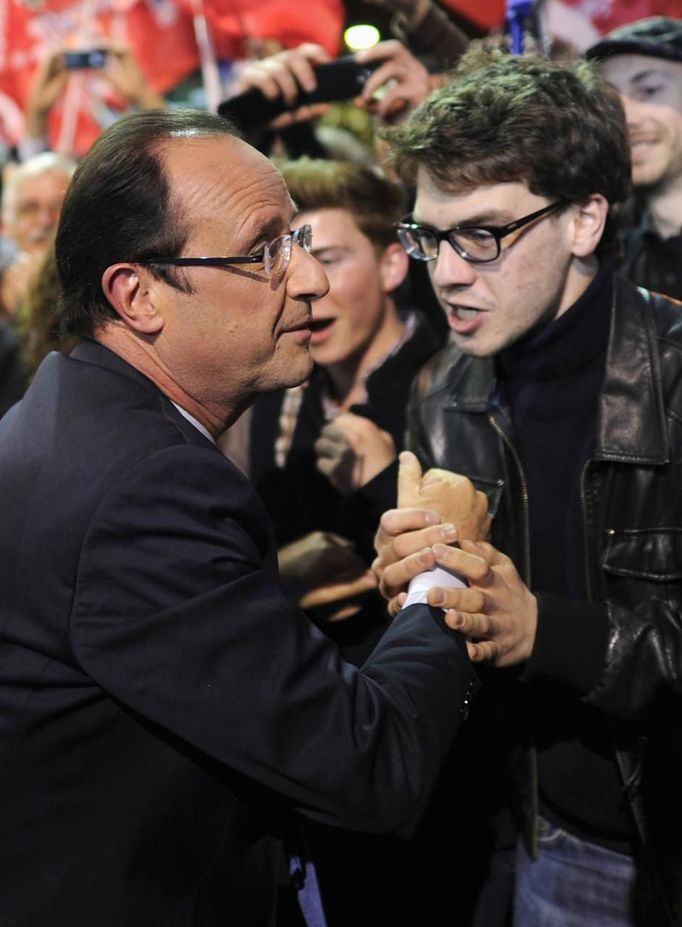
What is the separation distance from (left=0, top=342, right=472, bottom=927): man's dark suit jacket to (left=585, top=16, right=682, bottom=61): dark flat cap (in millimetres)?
2510

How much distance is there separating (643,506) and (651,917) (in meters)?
0.89

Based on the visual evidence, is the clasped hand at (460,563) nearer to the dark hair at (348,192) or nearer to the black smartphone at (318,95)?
the dark hair at (348,192)

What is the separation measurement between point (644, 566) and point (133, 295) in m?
1.19

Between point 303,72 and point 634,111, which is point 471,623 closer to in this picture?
point 303,72

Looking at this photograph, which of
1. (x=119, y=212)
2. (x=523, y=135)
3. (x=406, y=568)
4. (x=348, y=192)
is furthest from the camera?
(x=348, y=192)

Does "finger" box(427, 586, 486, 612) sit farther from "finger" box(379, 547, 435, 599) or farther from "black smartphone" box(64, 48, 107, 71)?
"black smartphone" box(64, 48, 107, 71)

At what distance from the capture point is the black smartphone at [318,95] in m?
3.54

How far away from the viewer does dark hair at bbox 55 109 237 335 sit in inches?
77.3

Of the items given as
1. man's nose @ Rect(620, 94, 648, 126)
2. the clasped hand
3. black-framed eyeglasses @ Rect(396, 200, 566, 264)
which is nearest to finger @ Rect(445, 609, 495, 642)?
the clasped hand

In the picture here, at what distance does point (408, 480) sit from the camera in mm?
2420

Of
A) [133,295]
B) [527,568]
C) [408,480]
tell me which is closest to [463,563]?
[408,480]

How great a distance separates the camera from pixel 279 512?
333 cm

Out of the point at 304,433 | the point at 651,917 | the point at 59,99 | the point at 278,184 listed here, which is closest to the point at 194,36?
the point at 59,99

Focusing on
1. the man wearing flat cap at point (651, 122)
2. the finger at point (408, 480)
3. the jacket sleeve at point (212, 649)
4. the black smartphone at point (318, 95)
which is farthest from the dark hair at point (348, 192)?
the jacket sleeve at point (212, 649)
